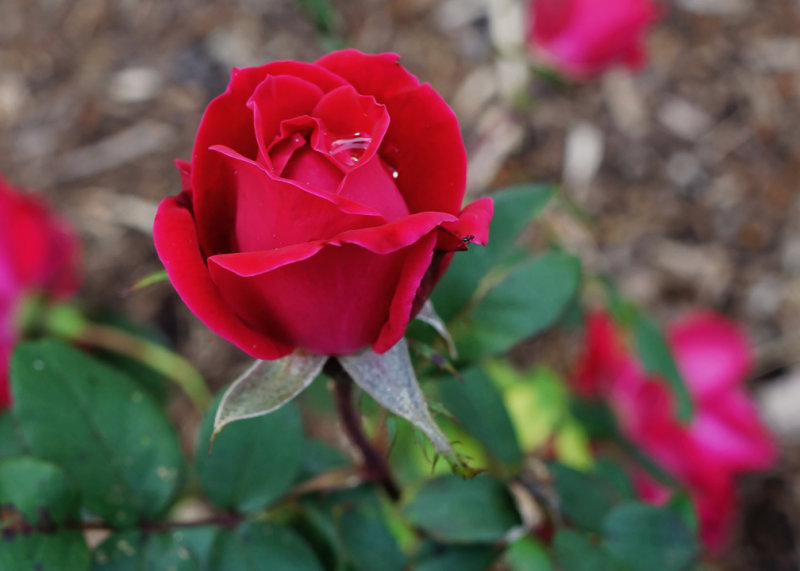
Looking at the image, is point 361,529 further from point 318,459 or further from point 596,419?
point 596,419

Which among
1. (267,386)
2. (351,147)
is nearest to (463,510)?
(267,386)

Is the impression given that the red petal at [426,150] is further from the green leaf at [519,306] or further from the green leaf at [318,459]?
the green leaf at [318,459]

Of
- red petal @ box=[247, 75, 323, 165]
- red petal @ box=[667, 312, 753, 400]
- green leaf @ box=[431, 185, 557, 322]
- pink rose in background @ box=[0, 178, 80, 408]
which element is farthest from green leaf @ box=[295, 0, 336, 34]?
red petal @ box=[667, 312, 753, 400]

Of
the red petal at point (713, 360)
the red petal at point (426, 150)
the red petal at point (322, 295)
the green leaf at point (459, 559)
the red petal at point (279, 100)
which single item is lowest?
the red petal at point (713, 360)

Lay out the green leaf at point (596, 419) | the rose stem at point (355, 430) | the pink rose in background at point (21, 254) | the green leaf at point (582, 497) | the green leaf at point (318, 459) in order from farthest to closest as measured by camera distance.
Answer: the green leaf at point (596, 419), the pink rose in background at point (21, 254), the green leaf at point (318, 459), the green leaf at point (582, 497), the rose stem at point (355, 430)

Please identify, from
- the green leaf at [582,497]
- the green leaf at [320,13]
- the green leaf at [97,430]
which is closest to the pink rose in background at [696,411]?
the green leaf at [582,497]
